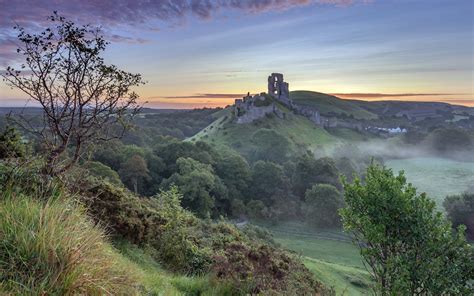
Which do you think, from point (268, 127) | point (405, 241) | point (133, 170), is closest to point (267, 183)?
point (133, 170)

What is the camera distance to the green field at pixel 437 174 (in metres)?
83.1

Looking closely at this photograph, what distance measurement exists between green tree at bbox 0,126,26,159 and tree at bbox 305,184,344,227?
179ft

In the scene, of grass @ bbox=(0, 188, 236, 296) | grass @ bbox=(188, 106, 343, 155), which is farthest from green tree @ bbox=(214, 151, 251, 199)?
grass @ bbox=(0, 188, 236, 296)

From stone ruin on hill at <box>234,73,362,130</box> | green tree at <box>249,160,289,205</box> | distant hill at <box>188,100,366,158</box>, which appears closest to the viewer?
green tree at <box>249,160,289,205</box>

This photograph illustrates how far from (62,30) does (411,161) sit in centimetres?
13356

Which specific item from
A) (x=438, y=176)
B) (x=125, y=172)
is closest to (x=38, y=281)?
(x=125, y=172)

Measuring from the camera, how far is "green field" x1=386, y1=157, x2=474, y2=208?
3270 inches

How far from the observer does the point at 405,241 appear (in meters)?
14.5

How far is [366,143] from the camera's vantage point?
13938cm

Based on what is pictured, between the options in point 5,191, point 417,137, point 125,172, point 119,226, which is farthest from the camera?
point 417,137

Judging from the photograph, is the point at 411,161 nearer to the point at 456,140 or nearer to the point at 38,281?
the point at 456,140

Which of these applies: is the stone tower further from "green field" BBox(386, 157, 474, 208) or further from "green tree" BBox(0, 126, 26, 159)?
"green tree" BBox(0, 126, 26, 159)

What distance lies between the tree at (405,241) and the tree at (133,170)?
4269 centimetres

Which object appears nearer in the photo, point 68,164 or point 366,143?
point 68,164
